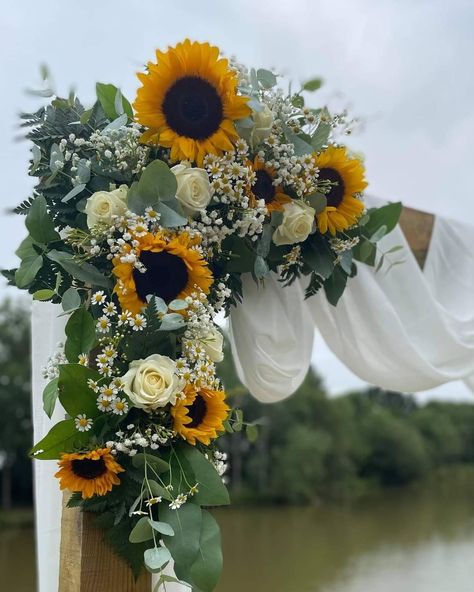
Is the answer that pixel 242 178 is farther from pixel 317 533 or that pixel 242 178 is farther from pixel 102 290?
pixel 317 533

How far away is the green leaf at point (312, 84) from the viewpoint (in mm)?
1770

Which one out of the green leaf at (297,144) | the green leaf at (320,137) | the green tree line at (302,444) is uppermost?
the green leaf at (320,137)

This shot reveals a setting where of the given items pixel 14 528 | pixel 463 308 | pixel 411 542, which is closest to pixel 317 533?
pixel 411 542

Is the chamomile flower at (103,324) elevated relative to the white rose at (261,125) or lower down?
lower down

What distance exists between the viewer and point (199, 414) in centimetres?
140

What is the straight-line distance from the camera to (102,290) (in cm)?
146

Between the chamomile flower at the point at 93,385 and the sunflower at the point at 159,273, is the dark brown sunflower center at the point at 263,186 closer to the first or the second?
the sunflower at the point at 159,273

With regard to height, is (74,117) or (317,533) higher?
(74,117)

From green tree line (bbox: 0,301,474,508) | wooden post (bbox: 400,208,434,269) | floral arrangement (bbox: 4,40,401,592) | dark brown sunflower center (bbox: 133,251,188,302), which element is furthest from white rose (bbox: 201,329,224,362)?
green tree line (bbox: 0,301,474,508)

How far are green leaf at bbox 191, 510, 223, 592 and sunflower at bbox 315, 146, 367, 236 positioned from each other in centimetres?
77

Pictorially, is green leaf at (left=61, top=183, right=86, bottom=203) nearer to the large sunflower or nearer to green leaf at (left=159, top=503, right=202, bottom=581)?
the large sunflower

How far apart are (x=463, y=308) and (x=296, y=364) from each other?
2.22 feet

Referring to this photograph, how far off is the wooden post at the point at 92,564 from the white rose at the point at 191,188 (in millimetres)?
648

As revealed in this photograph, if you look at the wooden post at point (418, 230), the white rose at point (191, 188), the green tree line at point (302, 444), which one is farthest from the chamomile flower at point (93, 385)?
the green tree line at point (302, 444)
